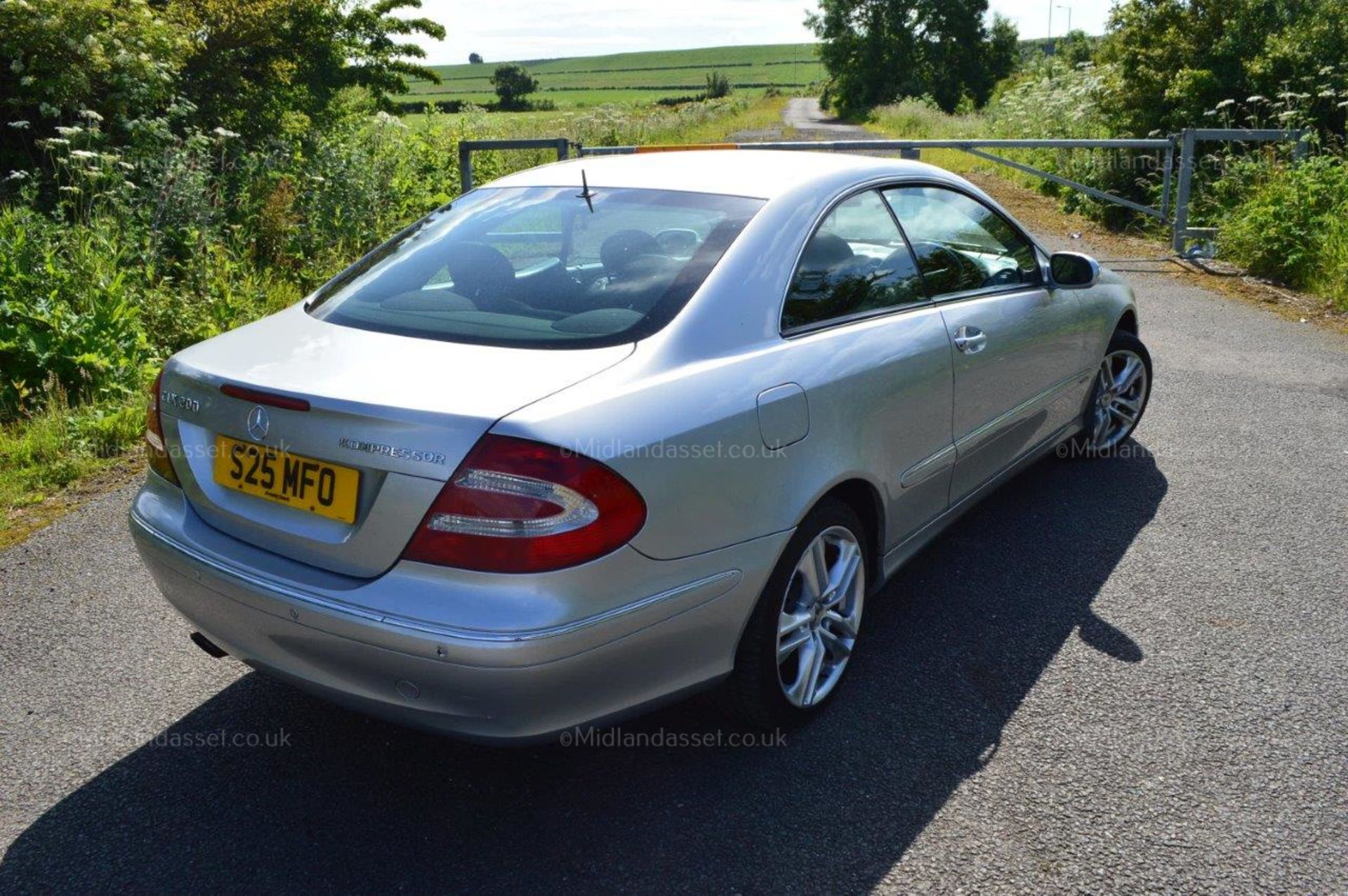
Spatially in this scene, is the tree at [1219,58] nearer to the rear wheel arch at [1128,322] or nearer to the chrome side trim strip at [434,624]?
the rear wheel arch at [1128,322]

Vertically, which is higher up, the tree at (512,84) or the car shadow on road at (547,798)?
the tree at (512,84)

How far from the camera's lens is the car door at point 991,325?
3.72 meters

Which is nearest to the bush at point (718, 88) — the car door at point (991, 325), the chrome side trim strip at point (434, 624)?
the car door at point (991, 325)

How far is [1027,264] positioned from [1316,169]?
788 cm

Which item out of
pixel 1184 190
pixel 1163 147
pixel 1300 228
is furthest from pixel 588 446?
pixel 1163 147

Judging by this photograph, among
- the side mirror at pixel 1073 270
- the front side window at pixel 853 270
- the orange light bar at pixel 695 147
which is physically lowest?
the side mirror at pixel 1073 270

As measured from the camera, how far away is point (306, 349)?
9.22ft

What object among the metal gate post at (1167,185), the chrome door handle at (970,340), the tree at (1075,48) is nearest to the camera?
the chrome door handle at (970,340)

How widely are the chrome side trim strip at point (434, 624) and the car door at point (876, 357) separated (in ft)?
1.93

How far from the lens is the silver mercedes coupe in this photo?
2311 mm

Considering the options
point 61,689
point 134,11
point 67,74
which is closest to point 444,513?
point 61,689

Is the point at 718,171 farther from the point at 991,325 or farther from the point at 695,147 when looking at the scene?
the point at 695,147

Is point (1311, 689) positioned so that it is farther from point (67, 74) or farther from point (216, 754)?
point (67, 74)

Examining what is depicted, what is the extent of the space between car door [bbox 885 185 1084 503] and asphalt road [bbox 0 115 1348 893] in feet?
1.80
